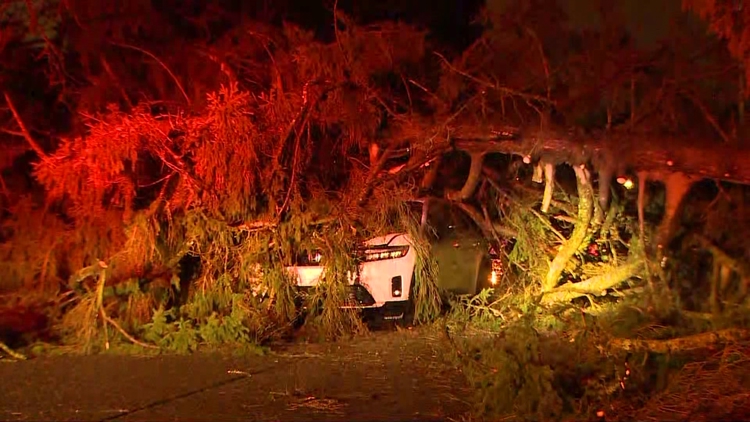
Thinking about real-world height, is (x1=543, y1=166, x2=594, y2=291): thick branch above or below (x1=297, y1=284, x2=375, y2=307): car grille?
above

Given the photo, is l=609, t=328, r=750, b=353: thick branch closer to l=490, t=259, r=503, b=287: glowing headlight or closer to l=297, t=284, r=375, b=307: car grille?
l=490, t=259, r=503, b=287: glowing headlight

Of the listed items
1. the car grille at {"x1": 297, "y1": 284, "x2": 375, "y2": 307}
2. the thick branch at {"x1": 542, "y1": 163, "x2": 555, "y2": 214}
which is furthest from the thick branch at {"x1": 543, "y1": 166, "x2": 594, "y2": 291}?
the car grille at {"x1": 297, "y1": 284, "x2": 375, "y2": 307}

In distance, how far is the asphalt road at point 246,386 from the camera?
7477mm

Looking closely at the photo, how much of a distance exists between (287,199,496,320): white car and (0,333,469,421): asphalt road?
0.82 meters

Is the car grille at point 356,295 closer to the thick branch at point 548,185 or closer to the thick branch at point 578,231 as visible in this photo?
the thick branch at point 578,231

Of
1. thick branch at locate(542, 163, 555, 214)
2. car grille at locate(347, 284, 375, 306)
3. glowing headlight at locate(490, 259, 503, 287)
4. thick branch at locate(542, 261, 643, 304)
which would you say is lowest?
car grille at locate(347, 284, 375, 306)

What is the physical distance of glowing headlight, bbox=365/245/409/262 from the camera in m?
11.2

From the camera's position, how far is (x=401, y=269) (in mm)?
11117

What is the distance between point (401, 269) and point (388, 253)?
0.26m

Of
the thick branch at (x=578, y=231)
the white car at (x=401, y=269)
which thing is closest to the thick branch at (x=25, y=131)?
the white car at (x=401, y=269)

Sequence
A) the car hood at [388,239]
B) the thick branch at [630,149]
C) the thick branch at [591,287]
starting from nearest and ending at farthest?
the thick branch at [630,149] < the thick branch at [591,287] < the car hood at [388,239]

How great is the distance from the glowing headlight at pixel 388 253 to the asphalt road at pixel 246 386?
3.85 ft

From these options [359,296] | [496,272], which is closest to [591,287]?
[496,272]

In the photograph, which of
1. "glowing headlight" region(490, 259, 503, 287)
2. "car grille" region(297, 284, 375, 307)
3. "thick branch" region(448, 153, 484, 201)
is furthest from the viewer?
"glowing headlight" region(490, 259, 503, 287)
